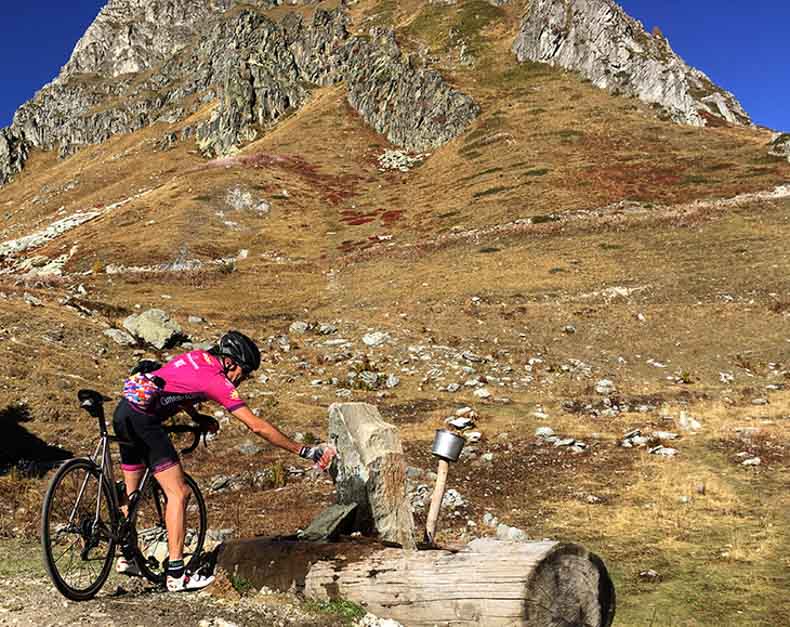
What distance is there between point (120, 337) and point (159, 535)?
17.1 meters

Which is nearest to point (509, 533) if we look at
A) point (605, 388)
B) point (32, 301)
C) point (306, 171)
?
point (605, 388)

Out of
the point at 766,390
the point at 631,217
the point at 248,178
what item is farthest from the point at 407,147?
the point at 766,390

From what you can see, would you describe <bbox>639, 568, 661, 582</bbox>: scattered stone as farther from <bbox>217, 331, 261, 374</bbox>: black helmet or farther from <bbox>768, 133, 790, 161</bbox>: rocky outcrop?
<bbox>768, 133, 790, 161</bbox>: rocky outcrop

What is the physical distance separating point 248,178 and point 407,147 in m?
31.6

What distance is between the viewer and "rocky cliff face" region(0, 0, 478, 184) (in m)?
98.2

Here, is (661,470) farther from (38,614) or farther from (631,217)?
(631,217)

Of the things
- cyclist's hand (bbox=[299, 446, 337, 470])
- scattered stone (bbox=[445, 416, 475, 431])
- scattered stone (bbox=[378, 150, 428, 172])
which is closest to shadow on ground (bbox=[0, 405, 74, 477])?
cyclist's hand (bbox=[299, 446, 337, 470])

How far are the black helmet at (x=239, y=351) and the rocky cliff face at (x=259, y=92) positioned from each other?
3520 inches

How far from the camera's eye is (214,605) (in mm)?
5680

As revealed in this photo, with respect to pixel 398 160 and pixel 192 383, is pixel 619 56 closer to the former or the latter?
pixel 398 160

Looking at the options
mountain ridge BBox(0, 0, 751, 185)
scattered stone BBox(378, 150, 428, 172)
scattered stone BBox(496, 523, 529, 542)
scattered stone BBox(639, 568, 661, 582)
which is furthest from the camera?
mountain ridge BBox(0, 0, 751, 185)

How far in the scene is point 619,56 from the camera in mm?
96125

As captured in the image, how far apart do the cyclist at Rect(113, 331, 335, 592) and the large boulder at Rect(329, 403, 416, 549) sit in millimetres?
1653

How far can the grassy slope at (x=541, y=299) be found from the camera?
10.7 meters
